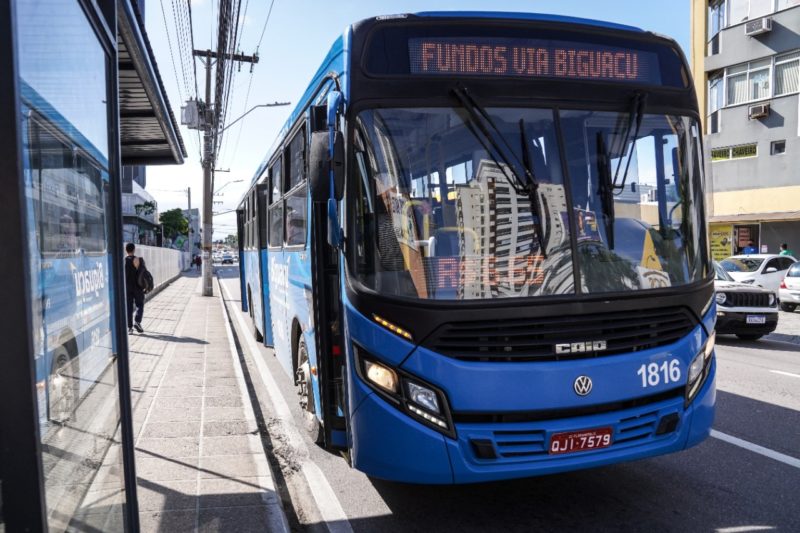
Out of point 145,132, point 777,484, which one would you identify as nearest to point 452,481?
point 777,484

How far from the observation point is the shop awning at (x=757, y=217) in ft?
86.3

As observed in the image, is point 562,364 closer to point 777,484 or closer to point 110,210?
point 777,484

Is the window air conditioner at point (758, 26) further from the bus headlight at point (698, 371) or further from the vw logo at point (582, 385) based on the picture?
the vw logo at point (582, 385)

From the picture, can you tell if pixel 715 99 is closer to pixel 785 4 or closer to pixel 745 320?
pixel 785 4

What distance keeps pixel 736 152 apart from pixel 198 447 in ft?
98.4

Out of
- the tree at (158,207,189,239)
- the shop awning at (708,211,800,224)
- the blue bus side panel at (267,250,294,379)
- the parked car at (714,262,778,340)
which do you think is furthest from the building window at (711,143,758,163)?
the tree at (158,207,189,239)

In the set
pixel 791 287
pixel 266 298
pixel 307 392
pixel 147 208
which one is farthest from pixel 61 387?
pixel 147 208

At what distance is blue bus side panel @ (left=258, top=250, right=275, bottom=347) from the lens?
9.74 m

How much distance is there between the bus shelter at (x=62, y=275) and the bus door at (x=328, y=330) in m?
1.53

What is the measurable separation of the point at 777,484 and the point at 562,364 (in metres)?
2.29

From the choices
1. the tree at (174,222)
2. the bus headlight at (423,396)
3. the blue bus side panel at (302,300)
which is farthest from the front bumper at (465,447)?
the tree at (174,222)

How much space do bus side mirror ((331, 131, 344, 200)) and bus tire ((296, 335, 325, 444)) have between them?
206 cm

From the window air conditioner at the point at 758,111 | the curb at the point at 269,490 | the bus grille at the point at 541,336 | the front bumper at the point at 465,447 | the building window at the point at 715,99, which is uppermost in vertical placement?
the building window at the point at 715,99

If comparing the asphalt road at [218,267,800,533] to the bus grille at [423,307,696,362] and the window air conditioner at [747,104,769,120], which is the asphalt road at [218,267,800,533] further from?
the window air conditioner at [747,104,769,120]
